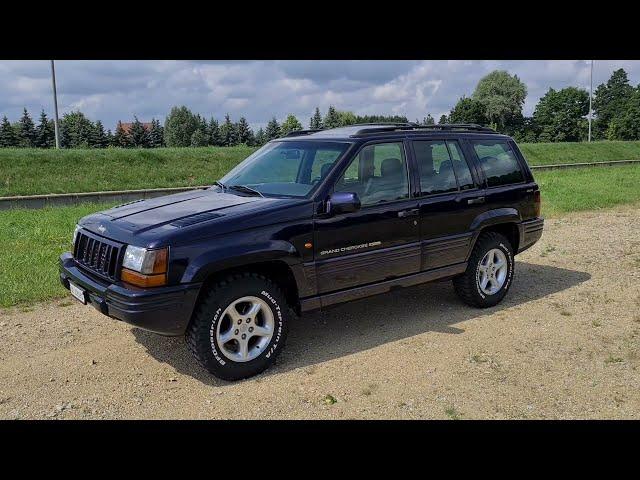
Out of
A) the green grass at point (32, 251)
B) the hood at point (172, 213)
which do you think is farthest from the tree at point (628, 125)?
the hood at point (172, 213)

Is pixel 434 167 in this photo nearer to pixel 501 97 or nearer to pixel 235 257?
pixel 235 257

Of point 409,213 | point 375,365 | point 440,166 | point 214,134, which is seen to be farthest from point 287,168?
point 214,134

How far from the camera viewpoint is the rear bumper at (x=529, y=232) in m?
6.61

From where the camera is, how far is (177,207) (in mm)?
4875

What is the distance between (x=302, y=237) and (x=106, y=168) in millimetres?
20285

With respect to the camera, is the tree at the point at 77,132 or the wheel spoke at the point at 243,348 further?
the tree at the point at 77,132

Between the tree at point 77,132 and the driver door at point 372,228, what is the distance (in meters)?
44.8

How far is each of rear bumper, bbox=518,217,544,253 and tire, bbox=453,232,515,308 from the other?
0.68 ft

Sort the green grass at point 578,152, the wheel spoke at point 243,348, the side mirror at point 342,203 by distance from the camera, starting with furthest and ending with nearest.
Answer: the green grass at point 578,152, the side mirror at point 342,203, the wheel spoke at point 243,348

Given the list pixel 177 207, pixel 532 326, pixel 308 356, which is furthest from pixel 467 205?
pixel 177 207

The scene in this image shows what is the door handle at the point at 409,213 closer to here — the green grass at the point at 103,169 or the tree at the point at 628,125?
the green grass at the point at 103,169

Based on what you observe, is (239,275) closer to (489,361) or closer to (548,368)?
(489,361)

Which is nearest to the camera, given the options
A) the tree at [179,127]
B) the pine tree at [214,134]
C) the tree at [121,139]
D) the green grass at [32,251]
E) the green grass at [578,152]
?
the green grass at [32,251]

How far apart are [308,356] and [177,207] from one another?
5.65 ft
